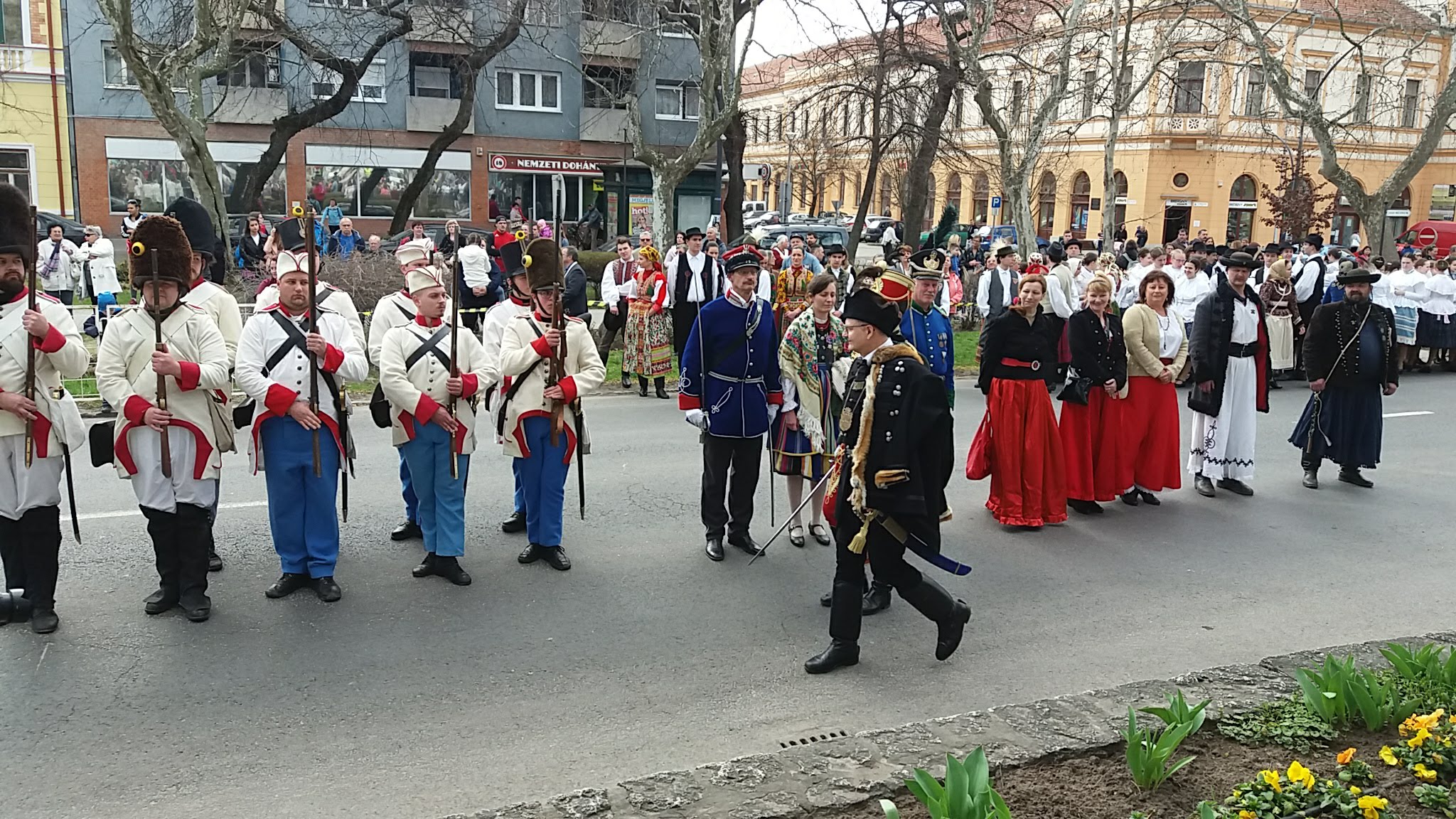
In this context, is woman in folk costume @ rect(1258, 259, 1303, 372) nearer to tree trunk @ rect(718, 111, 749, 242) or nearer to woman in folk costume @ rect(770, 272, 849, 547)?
woman in folk costume @ rect(770, 272, 849, 547)

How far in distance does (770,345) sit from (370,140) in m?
32.1

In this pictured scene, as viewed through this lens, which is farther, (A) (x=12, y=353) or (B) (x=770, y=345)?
(B) (x=770, y=345)

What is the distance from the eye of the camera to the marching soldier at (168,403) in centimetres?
574

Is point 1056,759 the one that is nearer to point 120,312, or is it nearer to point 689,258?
point 120,312

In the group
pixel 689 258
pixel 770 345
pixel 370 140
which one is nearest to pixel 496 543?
pixel 770 345

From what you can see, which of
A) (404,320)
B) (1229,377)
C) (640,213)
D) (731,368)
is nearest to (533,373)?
(404,320)

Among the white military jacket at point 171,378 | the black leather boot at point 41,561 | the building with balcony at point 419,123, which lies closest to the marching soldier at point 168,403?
the white military jacket at point 171,378

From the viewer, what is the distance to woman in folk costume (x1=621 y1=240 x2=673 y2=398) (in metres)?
13.6

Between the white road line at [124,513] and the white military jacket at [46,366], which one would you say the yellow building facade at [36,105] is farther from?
the white military jacket at [46,366]

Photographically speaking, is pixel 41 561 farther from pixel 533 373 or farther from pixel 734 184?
pixel 734 184

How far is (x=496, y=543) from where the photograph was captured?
24.4 feet

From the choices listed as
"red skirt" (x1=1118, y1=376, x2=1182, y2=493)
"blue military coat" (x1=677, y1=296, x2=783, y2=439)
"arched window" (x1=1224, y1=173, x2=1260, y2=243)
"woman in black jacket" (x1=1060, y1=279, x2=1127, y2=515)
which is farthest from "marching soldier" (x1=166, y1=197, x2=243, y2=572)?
"arched window" (x1=1224, y1=173, x2=1260, y2=243)

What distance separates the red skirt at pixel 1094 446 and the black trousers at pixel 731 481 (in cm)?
261

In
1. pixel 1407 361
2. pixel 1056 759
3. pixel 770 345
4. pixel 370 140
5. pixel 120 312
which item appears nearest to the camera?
pixel 1056 759
